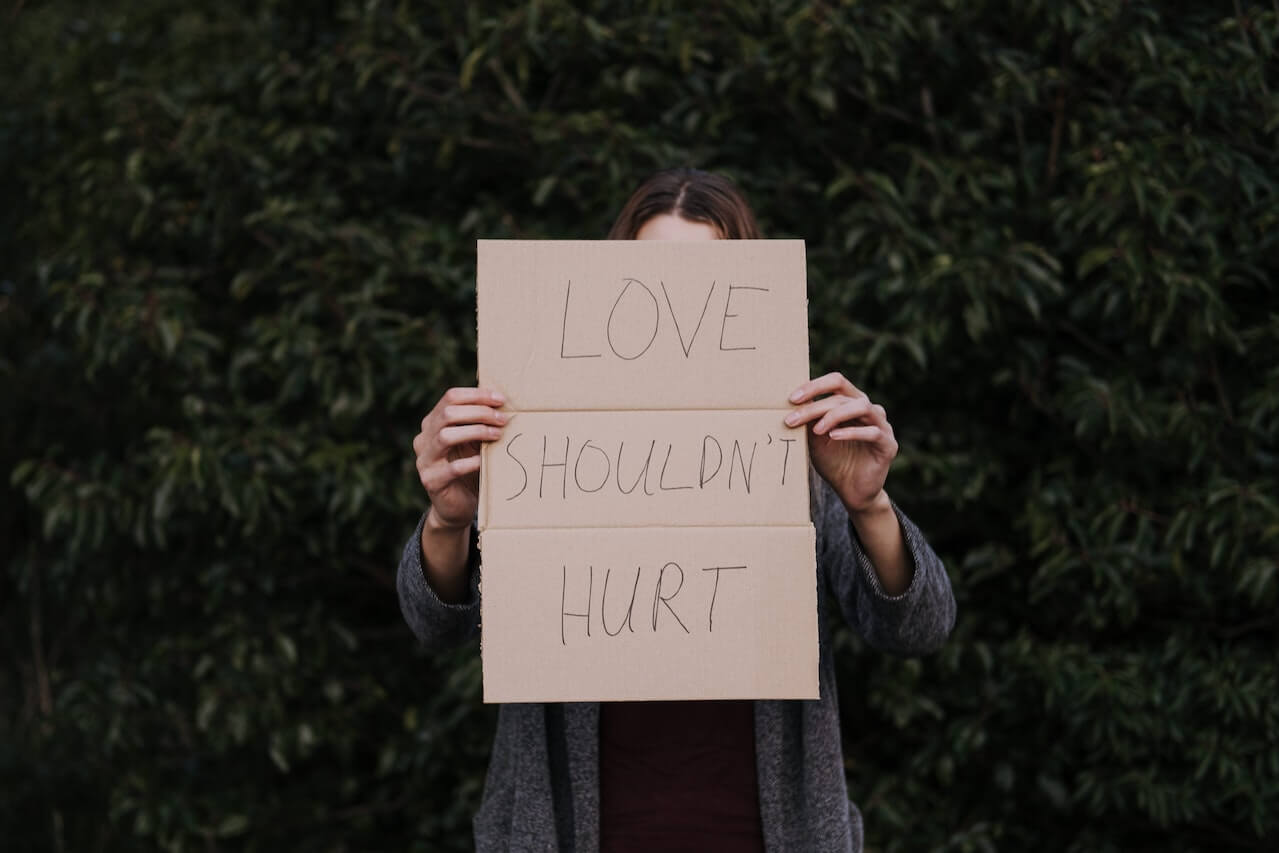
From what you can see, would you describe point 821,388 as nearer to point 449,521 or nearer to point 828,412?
point 828,412

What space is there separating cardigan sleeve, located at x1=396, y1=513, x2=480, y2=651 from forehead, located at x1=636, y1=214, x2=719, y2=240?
43 cm

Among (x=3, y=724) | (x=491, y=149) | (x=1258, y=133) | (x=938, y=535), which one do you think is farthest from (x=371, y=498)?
(x=3, y=724)

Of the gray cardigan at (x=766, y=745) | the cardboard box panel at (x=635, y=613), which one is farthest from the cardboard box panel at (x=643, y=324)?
the gray cardigan at (x=766, y=745)

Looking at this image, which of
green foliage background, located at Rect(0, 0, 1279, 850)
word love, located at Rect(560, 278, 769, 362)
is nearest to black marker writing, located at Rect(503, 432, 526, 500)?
word love, located at Rect(560, 278, 769, 362)

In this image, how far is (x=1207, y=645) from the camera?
2.08 metres

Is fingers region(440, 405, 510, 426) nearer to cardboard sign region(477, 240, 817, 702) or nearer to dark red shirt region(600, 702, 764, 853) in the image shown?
cardboard sign region(477, 240, 817, 702)

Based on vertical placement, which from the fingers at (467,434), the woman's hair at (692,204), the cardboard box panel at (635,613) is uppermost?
the woman's hair at (692,204)

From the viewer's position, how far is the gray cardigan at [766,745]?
4.31ft

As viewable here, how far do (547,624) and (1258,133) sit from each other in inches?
63.0

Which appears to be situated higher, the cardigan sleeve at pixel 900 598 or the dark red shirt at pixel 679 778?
the cardigan sleeve at pixel 900 598

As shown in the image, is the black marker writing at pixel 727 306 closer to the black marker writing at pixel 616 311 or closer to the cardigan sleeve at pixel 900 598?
the black marker writing at pixel 616 311

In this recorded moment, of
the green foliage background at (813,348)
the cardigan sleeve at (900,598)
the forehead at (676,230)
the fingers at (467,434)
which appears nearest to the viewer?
the fingers at (467,434)

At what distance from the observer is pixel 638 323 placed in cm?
123

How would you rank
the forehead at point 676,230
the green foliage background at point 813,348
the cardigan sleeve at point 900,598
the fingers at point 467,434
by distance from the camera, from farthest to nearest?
the green foliage background at point 813,348
the forehead at point 676,230
the cardigan sleeve at point 900,598
the fingers at point 467,434
